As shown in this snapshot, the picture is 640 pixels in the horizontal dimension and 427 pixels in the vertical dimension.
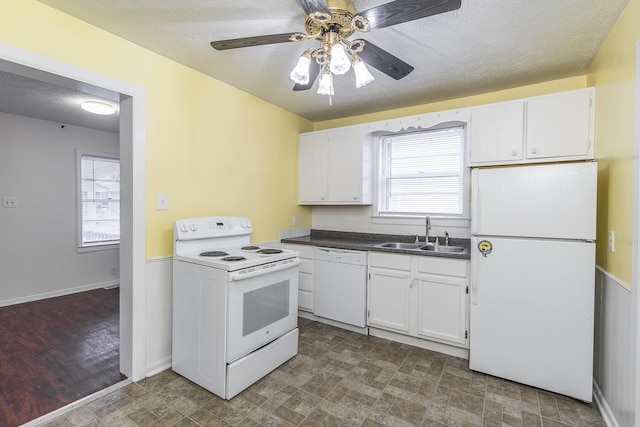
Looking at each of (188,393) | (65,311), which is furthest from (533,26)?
(65,311)

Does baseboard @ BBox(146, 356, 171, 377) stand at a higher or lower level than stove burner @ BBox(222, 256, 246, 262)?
lower

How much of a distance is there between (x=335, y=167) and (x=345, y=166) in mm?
130

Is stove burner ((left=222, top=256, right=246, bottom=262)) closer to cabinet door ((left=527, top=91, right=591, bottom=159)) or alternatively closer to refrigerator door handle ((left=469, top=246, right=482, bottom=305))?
refrigerator door handle ((left=469, top=246, right=482, bottom=305))

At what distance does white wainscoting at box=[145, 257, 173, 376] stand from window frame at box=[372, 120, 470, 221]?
2254 millimetres

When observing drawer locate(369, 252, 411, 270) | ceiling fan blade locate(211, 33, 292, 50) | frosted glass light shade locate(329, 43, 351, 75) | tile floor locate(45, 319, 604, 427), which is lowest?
tile floor locate(45, 319, 604, 427)

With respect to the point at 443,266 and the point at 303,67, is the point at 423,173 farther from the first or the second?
the point at 303,67

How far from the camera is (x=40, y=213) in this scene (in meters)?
3.97

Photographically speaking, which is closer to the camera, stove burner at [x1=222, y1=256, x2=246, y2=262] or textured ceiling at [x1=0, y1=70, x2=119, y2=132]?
stove burner at [x1=222, y1=256, x2=246, y2=262]

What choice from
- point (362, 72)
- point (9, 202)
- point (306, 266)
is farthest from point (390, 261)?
point (9, 202)

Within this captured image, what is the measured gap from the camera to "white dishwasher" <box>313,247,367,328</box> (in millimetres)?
2953

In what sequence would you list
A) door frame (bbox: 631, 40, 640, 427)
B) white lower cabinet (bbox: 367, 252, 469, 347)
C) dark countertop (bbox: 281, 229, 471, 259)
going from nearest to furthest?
1. door frame (bbox: 631, 40, 640, 427)
2. white lower cabinet (bbox: 367, 252, 469, 347)
3. dark countertop (bbox: 281, 229, 471, 259)

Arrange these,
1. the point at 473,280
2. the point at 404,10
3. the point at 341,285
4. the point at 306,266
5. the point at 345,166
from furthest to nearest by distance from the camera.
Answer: the point at 345,166
the point at 306,266
the point at 341,285
the point at 473,280
the point at 404,10

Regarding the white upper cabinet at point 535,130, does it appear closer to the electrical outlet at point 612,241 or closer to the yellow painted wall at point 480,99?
the yellow painted wall at point 480,99

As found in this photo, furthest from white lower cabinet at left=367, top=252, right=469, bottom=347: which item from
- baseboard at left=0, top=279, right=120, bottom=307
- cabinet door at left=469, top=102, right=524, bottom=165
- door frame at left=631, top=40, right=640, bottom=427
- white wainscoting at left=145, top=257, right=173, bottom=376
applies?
baseboard at left=0, top=279, right=120, bottom=307
